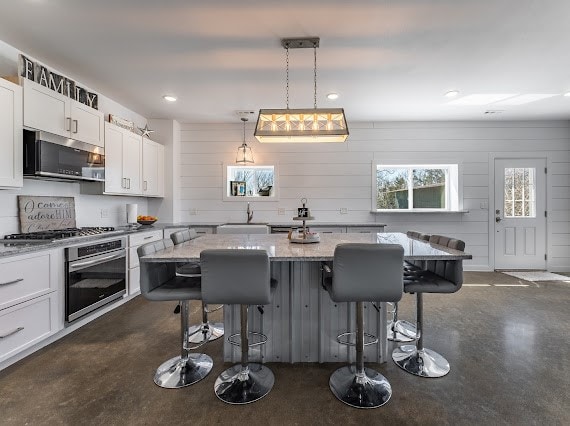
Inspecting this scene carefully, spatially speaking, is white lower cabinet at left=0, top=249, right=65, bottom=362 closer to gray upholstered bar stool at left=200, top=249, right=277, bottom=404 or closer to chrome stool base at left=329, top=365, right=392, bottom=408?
gray upholstered bar stool at left=200, top=249, right=277, bottom=404

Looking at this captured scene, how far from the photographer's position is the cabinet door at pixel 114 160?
11.5 ft

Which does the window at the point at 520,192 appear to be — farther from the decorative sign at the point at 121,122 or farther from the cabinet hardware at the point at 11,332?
the cabinet hardware at the point at 11,332

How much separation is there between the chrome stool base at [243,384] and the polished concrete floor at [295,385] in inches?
2.1

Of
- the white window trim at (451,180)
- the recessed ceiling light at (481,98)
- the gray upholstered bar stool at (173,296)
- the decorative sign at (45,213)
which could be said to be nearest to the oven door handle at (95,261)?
the decorative sign at (45,213)

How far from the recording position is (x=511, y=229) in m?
5.02

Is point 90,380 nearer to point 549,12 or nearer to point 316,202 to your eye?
point 316,202

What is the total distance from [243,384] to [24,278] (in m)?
1.84

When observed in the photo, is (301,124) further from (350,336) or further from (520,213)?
(520,213)

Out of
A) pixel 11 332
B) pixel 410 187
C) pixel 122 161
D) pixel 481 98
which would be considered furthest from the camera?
pixel 410 187

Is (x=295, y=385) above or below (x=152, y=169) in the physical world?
below

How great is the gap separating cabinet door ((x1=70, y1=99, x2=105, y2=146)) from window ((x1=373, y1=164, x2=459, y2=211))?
431cm

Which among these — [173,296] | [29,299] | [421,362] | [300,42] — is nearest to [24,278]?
[29,299]

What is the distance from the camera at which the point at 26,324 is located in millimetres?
2199

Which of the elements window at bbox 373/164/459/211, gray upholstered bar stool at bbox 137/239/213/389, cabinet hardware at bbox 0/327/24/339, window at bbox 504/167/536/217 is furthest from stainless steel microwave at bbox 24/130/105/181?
window at bbox 504/167/536/217
